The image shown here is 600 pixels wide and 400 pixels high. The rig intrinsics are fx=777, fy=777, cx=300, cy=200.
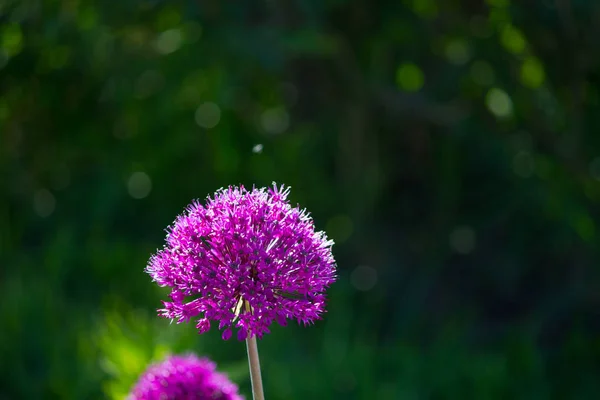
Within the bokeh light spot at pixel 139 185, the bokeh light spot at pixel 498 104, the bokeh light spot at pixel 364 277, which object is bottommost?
the bokeh light spot at pixel 364 277

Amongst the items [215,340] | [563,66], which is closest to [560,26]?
[563,66]

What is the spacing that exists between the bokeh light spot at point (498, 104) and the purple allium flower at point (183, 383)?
3213mm

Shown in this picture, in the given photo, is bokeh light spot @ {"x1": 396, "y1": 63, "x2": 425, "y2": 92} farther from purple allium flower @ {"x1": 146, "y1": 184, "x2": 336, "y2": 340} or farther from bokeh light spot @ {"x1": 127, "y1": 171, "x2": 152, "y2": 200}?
purple allium flower @ {"x1": 146, "y1": 184, "x2": 336, "y2": 340}

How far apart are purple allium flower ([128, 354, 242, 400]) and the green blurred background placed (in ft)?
3.71

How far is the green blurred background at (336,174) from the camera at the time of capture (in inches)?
144

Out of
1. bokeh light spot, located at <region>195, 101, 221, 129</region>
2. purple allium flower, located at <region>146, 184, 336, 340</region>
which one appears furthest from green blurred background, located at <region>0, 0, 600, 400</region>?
purple allium flower, located at <region>146, 184, 336, 340</region>

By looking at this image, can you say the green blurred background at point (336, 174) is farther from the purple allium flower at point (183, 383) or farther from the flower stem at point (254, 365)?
the flower stem at point (254, 365)

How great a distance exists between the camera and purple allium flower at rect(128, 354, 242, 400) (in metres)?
1.60

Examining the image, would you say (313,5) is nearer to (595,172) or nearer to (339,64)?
(339,64)

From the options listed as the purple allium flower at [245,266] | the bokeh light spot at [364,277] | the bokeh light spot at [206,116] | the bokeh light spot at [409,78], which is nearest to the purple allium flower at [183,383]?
the purple allium flower at [245,266]

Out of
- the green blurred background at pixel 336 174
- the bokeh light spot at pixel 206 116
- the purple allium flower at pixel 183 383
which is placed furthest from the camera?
the bokeh light spot at pixel 206 116

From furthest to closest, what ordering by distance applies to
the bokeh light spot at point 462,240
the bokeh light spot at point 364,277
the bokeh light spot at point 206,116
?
1. the bokeh light spot at point 364,277
2. the bokeh light spot at point 462,240
3. the bokeh light spot at point 206,116

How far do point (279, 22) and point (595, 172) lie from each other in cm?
197

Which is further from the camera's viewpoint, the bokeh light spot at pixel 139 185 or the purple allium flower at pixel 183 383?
the bokeh light spot at pixel 139 185
